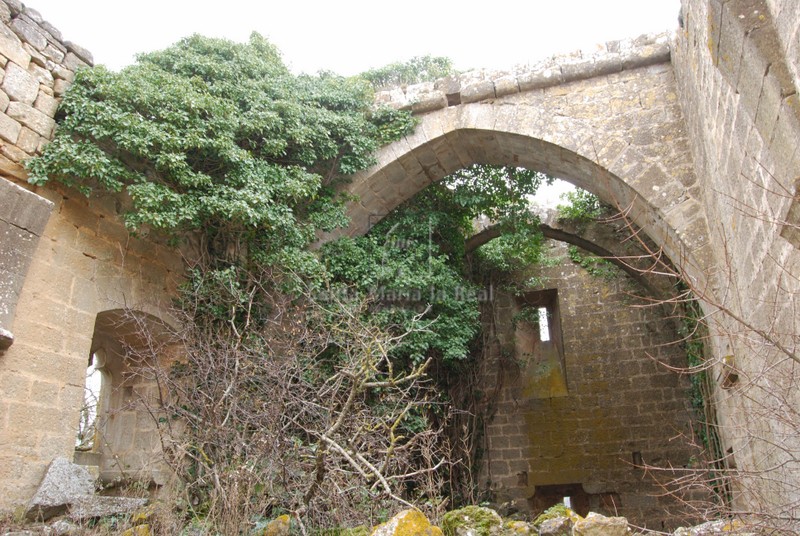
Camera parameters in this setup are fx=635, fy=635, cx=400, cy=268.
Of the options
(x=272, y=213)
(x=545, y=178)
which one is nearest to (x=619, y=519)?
(x=272, y=213)

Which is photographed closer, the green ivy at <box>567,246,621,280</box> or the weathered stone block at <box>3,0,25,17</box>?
the weathered stone block at <box>3,0,25,17</box>

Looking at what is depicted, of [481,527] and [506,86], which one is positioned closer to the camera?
[481,527]

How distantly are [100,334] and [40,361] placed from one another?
1.40 metres

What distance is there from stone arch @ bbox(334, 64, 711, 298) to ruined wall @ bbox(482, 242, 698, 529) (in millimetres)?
3805

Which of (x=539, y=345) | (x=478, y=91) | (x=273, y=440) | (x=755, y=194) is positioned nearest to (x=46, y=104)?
(x=273, y=440)

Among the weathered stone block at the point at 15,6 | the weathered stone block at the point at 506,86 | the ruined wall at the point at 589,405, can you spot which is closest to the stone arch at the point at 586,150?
the weathered stone block at the point at 506,86

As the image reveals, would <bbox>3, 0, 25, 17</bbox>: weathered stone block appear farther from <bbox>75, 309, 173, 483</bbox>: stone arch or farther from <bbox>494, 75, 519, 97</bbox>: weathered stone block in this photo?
<bbox>494, 75, 519, 97</bbox>: weathered stone block

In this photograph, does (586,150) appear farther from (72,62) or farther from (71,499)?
(71,499)

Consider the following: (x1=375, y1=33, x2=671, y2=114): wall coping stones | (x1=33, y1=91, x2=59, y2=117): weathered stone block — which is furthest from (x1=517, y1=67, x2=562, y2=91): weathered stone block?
(x1=33, y1=91, x2=59, y2=117): weathered stone block

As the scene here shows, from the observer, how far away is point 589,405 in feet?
31.5

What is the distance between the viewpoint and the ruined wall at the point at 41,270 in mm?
4262

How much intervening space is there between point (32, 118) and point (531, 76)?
177 inches

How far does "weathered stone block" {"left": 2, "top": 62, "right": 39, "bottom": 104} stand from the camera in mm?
4652

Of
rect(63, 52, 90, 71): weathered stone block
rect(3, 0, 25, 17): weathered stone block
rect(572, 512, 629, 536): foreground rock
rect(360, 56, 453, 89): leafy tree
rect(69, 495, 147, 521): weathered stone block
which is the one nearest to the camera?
rect(572, 512, 629, 536): foreground rock
